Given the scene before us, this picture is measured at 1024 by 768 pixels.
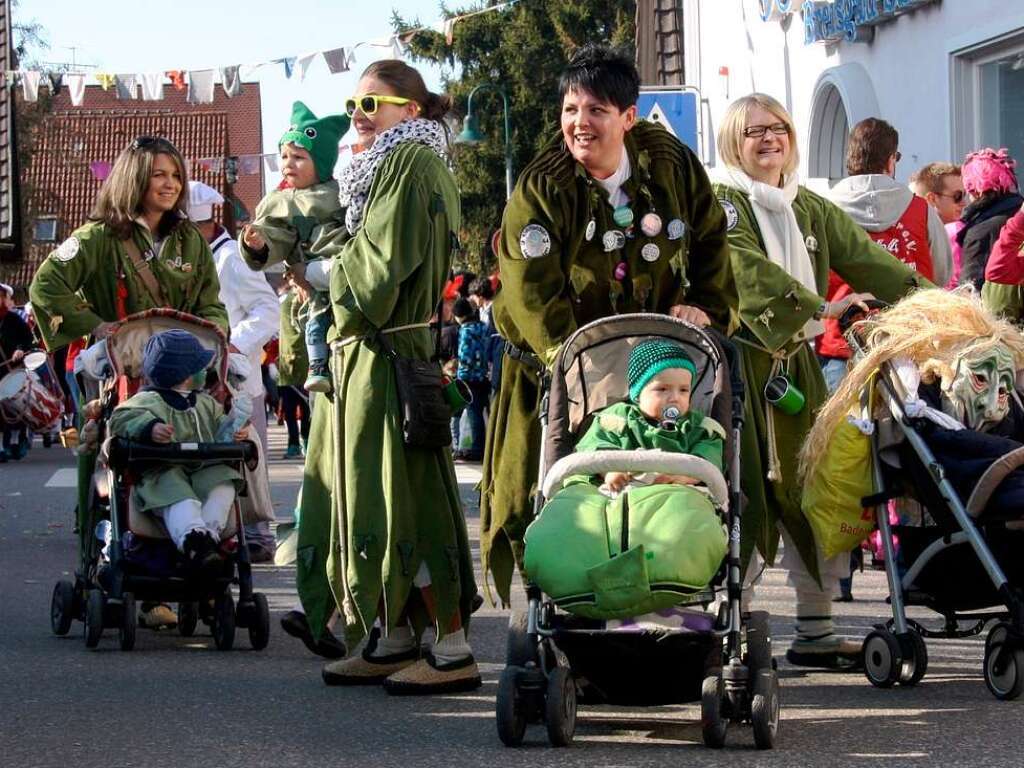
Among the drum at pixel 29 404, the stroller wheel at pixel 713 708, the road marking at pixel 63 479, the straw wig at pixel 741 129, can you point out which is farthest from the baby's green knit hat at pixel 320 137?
the drum at pixel 29 404

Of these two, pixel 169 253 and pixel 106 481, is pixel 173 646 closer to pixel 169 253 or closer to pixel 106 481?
pixel 106 481

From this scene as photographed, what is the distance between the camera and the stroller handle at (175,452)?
323 inches

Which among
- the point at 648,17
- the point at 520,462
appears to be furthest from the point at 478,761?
the point at 648,17

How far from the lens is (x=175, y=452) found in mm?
8242

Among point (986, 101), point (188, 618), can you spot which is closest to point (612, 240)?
point (188, 618)

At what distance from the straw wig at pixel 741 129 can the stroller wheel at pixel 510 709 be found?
99.4 inches

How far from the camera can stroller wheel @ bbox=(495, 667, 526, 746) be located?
5.75 meters

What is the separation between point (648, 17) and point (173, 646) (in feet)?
73.6

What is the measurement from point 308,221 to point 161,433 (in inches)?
45.3

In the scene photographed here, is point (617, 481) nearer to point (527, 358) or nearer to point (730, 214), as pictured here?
point (527, 358)

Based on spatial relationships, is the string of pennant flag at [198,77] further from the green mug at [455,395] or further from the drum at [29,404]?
the green mug at [455,395]

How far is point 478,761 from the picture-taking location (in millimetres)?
5703

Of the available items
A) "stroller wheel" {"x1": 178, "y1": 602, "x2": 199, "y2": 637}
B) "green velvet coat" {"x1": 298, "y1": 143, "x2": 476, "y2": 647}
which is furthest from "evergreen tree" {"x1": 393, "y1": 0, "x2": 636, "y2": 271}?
"green velvet coat" {"x1": 298, "y1": 143, "x2": 476, "y2": 647}

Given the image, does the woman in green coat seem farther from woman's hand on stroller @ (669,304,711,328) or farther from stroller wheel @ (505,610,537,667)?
stroller wheel @ (505,610,537,667)
